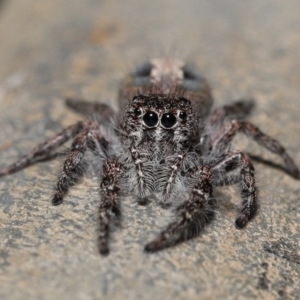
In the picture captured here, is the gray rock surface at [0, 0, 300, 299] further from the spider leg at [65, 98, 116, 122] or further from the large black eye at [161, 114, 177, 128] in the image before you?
the large black eye at [161, 114, 177, 128]

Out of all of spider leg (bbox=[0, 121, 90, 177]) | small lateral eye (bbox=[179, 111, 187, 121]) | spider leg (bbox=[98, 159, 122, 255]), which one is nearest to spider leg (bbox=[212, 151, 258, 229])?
small lateral eye (bbox=[179, 111, 187, 121])

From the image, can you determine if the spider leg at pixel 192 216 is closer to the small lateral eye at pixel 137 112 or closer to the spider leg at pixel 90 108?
the small lateral eye at pixel 137 112

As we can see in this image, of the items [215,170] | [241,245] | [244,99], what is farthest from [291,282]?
[244,99]

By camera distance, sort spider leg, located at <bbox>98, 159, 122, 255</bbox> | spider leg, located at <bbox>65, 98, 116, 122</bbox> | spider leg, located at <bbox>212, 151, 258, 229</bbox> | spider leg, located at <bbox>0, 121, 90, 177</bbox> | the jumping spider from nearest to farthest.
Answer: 1. spider leg, located at <bbox>98, 159, 122, 255</bbox>
2. the jumping spider
3. spider leg, located at <bbox>212, 151, 258, 229</bbox>
4. spider leg, located at <bbox>0, 121, 90, 177</bbox>
5. spider leg, located at <bbox>65, 98, 116, 122</bbox>

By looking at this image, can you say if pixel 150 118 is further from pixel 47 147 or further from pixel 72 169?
pixel 47 147

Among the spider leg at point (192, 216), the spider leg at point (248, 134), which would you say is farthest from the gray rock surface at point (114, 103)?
the spider leg at point (248, 134)

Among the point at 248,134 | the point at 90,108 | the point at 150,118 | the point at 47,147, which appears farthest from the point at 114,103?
the point at 150,118

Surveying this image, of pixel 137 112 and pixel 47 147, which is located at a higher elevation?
pixel 137 112
